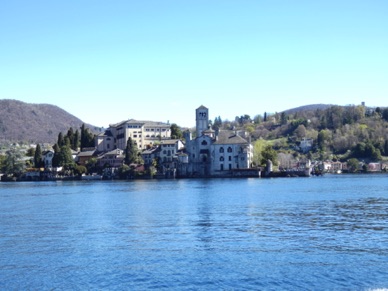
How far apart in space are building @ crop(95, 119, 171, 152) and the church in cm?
2206

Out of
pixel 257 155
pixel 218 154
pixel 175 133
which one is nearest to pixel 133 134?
pixel 175 133

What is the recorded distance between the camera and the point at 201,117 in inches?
5187

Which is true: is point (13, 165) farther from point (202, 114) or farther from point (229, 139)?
point (229, 139)

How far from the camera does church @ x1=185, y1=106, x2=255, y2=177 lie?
385ft

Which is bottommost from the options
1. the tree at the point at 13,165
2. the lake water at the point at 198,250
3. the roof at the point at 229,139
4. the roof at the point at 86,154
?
the lake water at the point at 198,250

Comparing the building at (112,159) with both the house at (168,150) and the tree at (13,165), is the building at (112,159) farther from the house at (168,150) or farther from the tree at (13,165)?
the tree at (13,165)

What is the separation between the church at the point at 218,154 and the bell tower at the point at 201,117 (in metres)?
7.24

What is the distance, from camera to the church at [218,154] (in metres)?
117

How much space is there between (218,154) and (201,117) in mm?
16093

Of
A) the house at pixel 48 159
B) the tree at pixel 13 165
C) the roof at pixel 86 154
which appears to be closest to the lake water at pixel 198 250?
the roof at pixel 86 154

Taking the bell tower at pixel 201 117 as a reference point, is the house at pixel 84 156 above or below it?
below

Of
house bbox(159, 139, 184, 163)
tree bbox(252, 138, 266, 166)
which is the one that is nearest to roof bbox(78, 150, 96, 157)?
house bbox(159, 139, 184, 163)

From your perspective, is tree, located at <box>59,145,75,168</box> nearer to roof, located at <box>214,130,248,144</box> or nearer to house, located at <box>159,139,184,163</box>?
house, located at <box>159,139,184,163</box>

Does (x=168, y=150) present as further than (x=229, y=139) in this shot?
Yes
